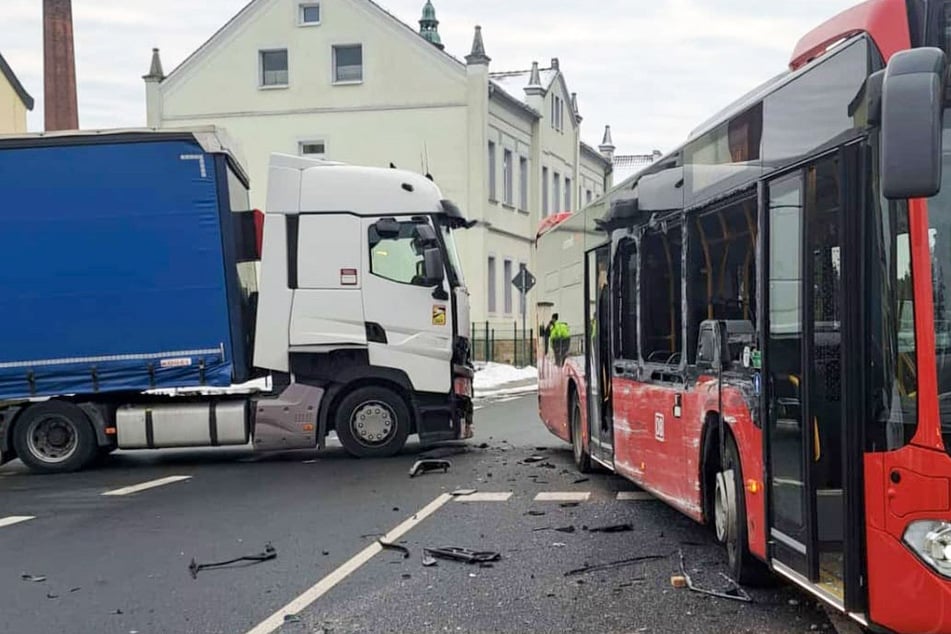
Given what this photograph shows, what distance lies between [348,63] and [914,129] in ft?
123

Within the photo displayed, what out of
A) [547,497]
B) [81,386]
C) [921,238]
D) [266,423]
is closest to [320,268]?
[266,423]

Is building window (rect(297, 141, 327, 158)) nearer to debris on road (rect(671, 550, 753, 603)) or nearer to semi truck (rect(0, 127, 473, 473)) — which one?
semi truck (rect(0, 127, 473, 473))

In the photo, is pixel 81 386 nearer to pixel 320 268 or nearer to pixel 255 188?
pixel 320 268

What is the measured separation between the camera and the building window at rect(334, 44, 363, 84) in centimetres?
4012

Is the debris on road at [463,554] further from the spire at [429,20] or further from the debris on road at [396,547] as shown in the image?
the spire at [429,20]

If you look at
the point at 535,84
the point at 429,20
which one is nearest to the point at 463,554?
the point at 535,84

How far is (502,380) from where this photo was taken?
109ft

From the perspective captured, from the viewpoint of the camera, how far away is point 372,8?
39.6 meters

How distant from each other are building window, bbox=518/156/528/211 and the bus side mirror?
40524mm

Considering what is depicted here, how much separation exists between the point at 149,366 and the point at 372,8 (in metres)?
28.4

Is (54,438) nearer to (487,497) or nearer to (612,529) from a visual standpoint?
(487,497)

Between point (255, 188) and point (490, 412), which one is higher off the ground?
point (255, 188)

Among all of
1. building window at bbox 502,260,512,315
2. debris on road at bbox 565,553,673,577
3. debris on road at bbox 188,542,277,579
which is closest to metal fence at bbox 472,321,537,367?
building window at bbox 502,260,512,315

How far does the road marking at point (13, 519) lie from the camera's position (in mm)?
10188
